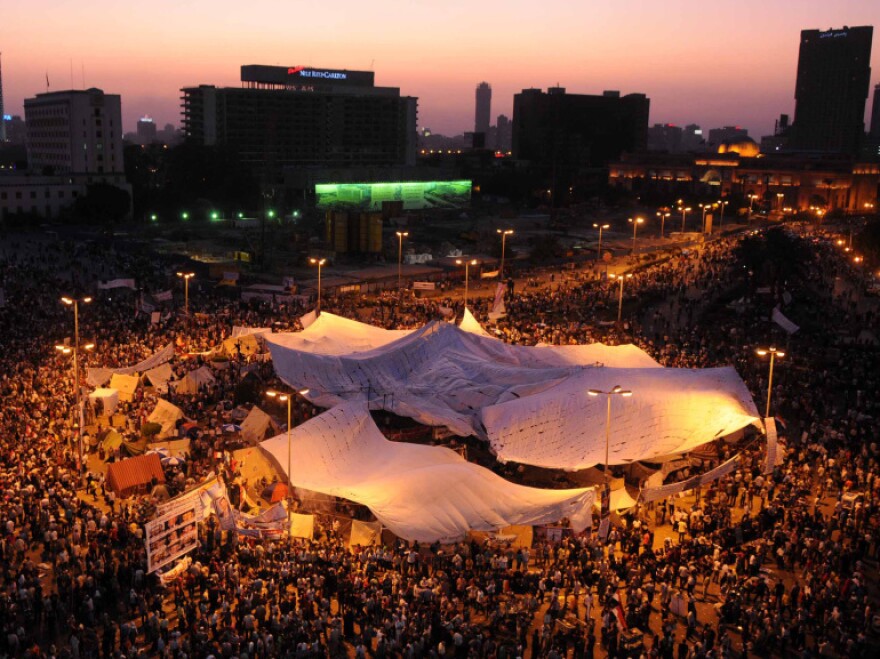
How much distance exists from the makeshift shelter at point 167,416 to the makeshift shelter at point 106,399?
2265 millimetres

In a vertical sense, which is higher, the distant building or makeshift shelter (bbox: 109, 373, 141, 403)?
the distant building

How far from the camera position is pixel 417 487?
2045 centimetres

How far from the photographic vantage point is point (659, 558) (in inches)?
766

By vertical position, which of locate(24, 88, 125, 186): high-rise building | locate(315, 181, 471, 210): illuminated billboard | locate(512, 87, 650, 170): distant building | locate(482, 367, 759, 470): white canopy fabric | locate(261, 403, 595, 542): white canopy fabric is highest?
locate(512, 87, 650, 170): distant building

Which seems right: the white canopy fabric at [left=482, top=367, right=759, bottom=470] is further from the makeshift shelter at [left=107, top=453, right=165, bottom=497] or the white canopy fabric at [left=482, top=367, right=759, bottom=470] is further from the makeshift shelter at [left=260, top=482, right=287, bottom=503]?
the makeshift shelter at [left=107, top=453, right=165, bottom=497]

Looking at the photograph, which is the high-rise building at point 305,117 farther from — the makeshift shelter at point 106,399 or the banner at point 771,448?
the banner at point 771,448

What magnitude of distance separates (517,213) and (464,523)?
105m

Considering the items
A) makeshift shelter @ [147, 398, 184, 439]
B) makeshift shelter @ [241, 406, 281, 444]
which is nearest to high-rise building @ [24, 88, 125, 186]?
makeshift shelter @ [147, 398, 184, 439]

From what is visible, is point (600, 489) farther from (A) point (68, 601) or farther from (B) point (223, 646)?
(A) point (68, 601)

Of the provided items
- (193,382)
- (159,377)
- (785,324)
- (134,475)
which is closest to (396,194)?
(785,324)

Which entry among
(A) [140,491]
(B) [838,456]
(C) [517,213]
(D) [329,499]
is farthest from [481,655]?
(C) [517,213]

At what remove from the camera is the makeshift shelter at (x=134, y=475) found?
23.1m

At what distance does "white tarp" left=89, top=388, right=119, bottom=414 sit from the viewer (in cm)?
2909

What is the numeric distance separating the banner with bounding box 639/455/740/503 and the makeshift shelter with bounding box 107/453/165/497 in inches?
482
